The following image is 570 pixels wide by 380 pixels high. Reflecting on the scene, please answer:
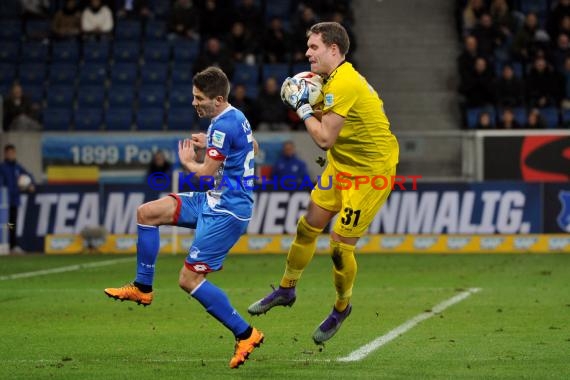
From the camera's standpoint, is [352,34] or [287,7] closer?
[352,34]

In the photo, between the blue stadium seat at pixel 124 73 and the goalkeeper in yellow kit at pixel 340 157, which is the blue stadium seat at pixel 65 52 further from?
the goalkeeper in yellow kit at pixel 340 157

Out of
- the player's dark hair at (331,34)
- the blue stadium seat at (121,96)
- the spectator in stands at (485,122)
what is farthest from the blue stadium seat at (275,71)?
the player's dark hair at (331,34)

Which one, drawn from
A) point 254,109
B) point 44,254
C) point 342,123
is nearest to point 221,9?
point 254,109

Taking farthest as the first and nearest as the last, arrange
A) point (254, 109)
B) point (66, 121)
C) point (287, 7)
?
point (287, 7)
point (66, 121)
point (254, 109)

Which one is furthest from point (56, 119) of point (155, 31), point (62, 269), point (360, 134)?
point (360, 134)

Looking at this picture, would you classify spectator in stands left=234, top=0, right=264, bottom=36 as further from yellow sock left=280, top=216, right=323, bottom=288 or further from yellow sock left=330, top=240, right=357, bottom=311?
Answer: yellow sock left=330, top=240, right=357, bottom=311

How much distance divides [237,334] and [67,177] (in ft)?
48.3

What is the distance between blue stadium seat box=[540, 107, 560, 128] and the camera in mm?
23516

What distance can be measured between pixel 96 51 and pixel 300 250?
1695 centimetres

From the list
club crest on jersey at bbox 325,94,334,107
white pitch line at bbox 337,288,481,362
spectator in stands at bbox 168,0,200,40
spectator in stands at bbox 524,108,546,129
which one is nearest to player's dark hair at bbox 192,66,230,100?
club crest on jersey at bbox 325,94,334,107

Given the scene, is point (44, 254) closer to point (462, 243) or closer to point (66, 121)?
point (66, 121)

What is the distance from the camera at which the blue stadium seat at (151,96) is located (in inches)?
995

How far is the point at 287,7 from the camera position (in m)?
27.7

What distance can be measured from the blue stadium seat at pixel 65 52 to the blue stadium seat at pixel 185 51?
6.82 feet
